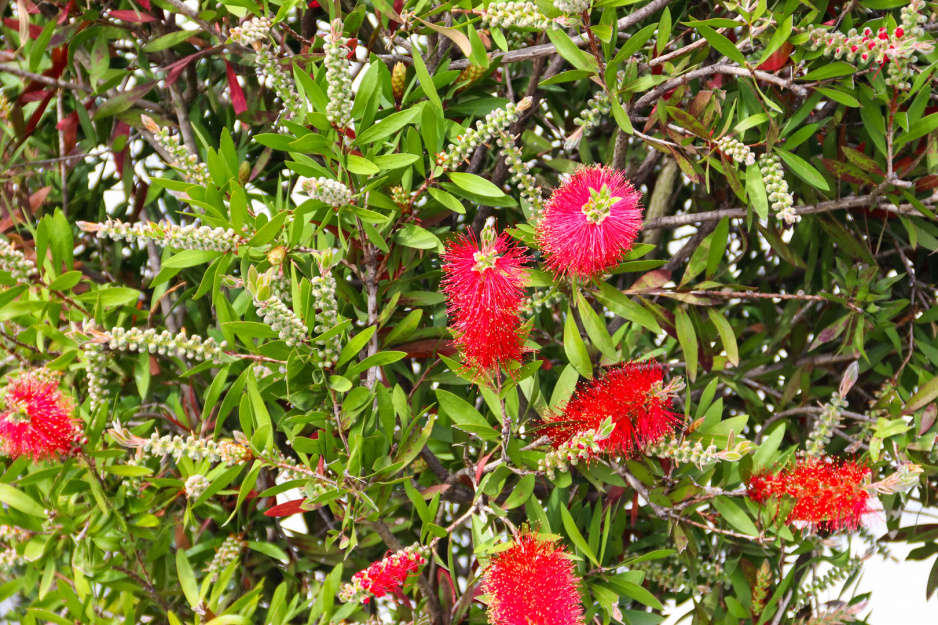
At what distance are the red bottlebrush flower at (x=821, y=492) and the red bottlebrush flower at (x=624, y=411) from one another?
4.9 inches

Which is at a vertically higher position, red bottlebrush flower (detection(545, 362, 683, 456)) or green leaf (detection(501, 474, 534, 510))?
red bottlebrush flower (detection(545, 362, 683, 456))

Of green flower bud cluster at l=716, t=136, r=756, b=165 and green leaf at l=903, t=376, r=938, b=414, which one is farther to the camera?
green leaf at l=903, t=376, r=938, b=414

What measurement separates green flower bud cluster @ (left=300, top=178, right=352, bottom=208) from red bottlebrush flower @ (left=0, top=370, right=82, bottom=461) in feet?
1.20

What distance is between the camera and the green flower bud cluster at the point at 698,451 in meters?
0.65

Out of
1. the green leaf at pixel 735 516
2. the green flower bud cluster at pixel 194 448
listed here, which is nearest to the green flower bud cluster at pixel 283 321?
the green flower bud cluster at pixel 194 448

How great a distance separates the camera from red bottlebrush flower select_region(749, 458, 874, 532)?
69 centimetres

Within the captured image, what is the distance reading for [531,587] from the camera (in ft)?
2.11


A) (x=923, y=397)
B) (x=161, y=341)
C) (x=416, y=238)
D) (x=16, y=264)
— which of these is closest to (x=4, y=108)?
(x=16, y=264)

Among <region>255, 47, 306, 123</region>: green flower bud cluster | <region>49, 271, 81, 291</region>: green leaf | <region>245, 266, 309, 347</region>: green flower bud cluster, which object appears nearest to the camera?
<region>245, 266, 309, 347</region>: green flower bud cluster

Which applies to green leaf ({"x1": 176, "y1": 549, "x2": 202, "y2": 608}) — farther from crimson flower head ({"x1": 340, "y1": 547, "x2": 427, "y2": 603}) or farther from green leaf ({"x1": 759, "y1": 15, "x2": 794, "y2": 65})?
green leaf ({"x1": 759, "y1": 15, "x2": 794, "y2": 65})

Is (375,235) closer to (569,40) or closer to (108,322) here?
(569,40)

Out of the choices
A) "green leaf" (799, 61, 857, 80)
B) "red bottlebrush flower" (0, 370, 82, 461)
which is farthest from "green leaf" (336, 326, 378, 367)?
"green leaf" (799, 61, 857, 80)

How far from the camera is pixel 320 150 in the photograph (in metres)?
0.63

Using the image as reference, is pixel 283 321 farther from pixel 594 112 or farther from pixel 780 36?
pixel 780 36
